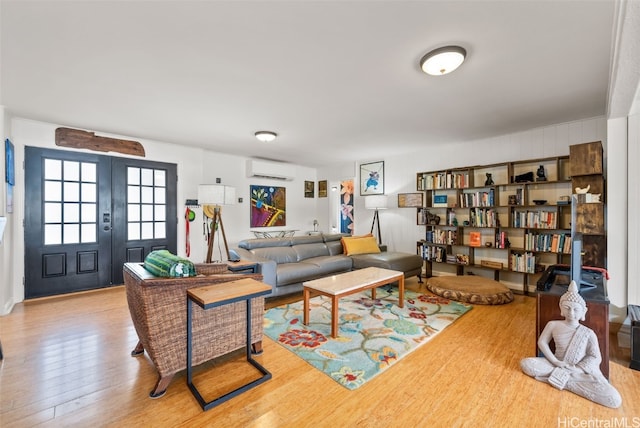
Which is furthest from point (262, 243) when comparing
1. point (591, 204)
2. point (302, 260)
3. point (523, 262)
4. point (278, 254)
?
point (591, 204)

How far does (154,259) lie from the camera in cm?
195

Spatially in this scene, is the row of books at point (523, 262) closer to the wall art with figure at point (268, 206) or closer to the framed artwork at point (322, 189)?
the framed artwork at point (322, 189)

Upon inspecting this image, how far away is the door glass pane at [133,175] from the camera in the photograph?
432cm

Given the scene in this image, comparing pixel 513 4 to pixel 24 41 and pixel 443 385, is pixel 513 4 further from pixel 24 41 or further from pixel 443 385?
pixel 24 41

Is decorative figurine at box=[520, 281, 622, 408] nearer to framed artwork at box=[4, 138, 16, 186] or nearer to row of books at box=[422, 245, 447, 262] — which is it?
row of books at box=[422, 245, 447, 262]

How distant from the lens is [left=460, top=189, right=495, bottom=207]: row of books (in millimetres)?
4215

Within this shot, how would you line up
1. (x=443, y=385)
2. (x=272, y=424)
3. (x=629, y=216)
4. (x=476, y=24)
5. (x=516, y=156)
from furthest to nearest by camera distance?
(x=516, y=156) < (x=629, y=216) < (x=443, y=385) < (x=476, y=24) < (x=272, y=424)

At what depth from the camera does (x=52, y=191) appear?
376 cm

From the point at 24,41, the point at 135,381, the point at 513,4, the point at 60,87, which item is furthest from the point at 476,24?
the point at 60,87

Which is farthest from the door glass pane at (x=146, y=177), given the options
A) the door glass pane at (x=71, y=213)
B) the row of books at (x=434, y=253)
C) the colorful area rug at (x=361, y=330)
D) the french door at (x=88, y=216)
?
the row of books at (x=434, y=253)

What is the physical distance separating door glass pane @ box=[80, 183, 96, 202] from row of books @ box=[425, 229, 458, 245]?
5.34 meters

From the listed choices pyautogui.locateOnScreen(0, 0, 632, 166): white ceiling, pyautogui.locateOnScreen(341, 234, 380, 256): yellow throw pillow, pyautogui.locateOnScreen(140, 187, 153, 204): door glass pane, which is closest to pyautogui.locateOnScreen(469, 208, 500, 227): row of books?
pyautogui.locateOnScreen(0, 0, 632, 166): white ceiling

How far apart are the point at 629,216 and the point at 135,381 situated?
431 centimetres

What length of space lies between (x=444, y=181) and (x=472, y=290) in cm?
198
